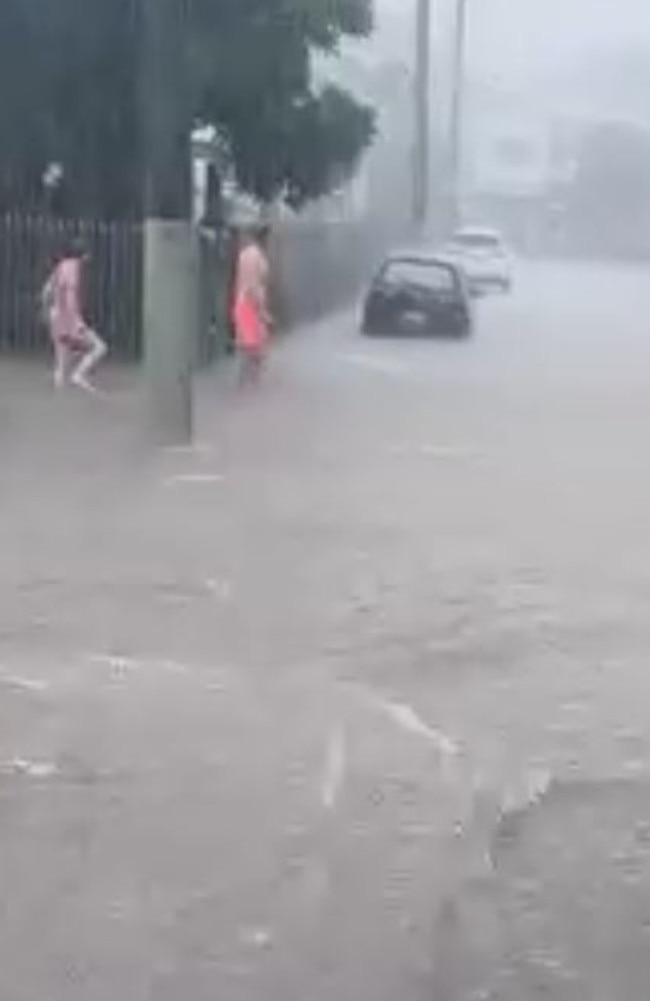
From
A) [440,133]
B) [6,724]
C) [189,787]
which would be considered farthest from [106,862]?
[440,133]

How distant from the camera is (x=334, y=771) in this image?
9.80 metres

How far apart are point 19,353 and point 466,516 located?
1523cm

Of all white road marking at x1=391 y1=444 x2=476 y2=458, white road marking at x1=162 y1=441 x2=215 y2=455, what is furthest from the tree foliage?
white road marking at x1=162 y1=441 x2=215 y2=455

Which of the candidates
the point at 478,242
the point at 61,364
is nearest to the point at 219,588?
the point at 61,364

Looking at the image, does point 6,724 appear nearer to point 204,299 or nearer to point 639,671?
point 639,671

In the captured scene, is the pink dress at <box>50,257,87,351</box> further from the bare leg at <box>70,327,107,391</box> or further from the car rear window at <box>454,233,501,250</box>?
the car rear window at <box>454,233,501,250</box>

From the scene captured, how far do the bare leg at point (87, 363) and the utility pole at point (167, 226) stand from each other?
3.49ft

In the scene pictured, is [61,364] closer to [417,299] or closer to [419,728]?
[417,299]

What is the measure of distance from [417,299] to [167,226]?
2347cm

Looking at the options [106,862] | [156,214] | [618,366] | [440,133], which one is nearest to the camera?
[106,862]

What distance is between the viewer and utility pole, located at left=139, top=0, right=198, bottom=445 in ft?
73.7

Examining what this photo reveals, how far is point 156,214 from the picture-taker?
3212 cm

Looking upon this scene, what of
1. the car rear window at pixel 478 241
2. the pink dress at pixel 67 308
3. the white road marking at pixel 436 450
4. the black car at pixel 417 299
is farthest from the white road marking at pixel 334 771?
the car rear window at pixel 478 241

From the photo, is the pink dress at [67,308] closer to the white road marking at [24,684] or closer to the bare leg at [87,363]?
the bare leg at [87,363]
